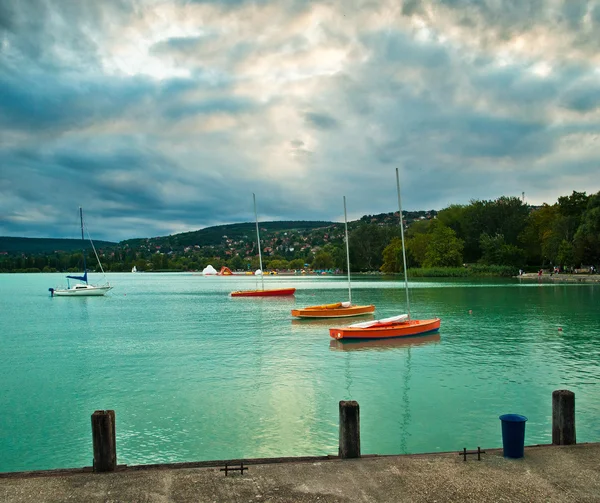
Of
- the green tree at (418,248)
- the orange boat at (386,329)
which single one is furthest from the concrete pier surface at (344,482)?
the green tree at (418,248)

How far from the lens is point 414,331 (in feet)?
118

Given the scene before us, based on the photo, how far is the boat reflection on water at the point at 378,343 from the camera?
1336 inches

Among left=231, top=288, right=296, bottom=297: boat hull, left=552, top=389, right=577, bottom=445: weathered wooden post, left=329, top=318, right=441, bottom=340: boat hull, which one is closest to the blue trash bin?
left=552, top=389, right=577, bottom=445: weathered wooden post

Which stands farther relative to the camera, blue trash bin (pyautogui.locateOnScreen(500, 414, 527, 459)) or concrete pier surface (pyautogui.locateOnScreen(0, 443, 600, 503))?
blue trash bin (pyautogui.locateOnScreen(500, 414, 527, 459))

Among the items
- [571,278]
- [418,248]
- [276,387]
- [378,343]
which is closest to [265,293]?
[378,343]

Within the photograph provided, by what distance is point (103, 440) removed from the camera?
9.09 m

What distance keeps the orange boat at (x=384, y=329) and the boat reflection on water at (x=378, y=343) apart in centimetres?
55

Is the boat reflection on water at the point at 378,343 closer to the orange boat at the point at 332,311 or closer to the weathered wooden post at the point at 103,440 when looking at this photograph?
the orange boat at the point at 332,311

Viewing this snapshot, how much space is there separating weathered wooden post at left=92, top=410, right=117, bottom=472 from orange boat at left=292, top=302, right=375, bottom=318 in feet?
132

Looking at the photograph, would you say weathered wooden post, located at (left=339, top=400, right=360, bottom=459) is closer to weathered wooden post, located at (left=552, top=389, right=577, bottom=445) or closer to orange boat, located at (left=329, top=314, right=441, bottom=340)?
weathered wooden post, located at (left=552, top=389, right=577, bottom=445)

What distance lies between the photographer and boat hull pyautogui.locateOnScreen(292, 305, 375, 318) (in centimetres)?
4950

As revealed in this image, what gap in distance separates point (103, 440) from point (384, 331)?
26.9 metres

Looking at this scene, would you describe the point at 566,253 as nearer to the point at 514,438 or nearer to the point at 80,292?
the point at 80,292

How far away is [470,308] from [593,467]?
52190 mm
